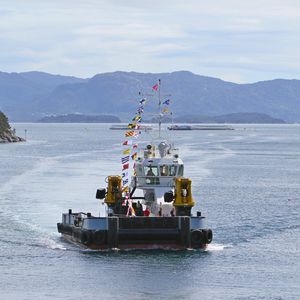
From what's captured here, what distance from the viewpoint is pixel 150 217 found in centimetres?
5544

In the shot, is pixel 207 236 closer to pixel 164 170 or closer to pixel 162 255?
pixel 162 255

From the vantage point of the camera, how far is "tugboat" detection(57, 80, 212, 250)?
55500mm

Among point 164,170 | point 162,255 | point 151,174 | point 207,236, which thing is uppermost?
point 164,170

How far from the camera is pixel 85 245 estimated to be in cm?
5641

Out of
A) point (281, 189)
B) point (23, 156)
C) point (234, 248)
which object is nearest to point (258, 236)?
point (234, 248)

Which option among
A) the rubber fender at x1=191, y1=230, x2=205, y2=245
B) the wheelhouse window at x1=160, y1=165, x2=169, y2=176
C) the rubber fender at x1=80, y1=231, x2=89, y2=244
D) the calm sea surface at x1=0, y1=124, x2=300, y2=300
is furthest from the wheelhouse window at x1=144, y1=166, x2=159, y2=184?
the rubber fender at x1=80, y1=231, x2=89, y2=244

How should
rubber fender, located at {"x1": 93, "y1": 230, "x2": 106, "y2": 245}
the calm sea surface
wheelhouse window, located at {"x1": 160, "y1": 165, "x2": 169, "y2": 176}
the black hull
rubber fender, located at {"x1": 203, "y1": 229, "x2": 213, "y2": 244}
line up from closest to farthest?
the calm sea surface < the black hull < rubber fender, located at {"x1": 93, "y1": 230, "x2": 106, "y2": 245} < rubber fender, located at {"x1": 203, "y1": 229, "x2": 213, "y2": 244} < wheelhouse window, located at {"x1": 160, "y1": 165, "x2": 169, "y2": 176}

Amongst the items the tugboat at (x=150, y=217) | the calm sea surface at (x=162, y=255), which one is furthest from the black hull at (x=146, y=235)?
the calm sea surface at (x=162, y=255)

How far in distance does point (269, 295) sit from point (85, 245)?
1450 centimetres

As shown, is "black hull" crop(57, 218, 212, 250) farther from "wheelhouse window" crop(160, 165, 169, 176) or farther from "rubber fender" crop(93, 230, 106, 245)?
"wheelhouse window" crop(160, 165, 169, 176)

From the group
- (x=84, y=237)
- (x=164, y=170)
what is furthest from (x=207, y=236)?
(x=164, y=170)

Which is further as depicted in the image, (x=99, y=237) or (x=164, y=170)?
(x=164, y=170)

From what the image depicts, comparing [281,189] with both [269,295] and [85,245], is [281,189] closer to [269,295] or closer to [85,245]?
[85,245]

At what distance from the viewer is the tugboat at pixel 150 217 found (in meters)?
55.5
